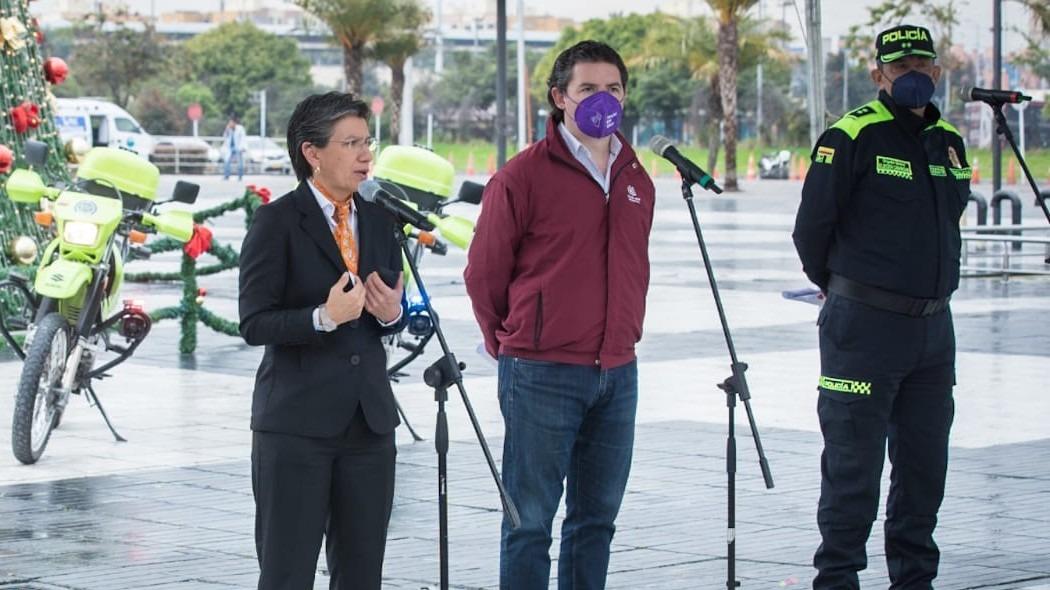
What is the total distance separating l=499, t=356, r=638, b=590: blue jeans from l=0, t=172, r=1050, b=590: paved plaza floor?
1.19m

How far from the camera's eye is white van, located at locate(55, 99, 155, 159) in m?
50.3

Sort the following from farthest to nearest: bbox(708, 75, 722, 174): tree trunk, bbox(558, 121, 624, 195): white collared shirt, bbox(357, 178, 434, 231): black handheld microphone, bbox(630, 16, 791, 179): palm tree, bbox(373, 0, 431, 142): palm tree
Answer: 1. bbox(630, 16, 791, 179): palm tree
2. bbox(708, 75, 722, 174): tree trunk
3. bbox(373, 0, 431, 142): palm tree
4. bbox(558, 121, 624, 195): white collared shirt
5. bbox(357, 178, 434, 231): black handheld microphone

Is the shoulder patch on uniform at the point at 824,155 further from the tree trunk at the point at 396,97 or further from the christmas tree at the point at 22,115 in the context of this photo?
the tree trunk at the point at 396,97

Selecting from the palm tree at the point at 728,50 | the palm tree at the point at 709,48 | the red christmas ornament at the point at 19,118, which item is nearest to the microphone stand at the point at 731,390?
the red christmas ornament at the point at 19,118

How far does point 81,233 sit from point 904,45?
16.7 feet

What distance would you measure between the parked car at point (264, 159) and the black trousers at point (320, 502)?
2001 inches

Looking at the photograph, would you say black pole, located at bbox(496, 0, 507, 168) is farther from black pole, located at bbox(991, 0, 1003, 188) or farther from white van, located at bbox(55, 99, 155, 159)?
white van, located at bbox(55, 99, 155, 159)

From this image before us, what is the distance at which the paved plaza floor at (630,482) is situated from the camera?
7.08 m

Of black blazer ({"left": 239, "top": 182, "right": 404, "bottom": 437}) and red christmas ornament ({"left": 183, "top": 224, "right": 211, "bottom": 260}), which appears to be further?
red christmas ornament ({"left": 183, "top": 224, "right": 211, "bottom": 260})

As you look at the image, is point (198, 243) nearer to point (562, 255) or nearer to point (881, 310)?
point (881, 310)

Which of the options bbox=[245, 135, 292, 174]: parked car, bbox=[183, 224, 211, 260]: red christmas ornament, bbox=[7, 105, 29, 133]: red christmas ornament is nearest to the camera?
bbox=[183, 224, 211, 260]: red christmas ornament

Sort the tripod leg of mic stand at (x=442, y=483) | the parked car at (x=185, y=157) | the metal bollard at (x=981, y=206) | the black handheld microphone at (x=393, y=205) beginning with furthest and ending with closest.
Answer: the parked car at (x=185, y=157) < the metal bollard at (x=981, y=206) < the tripod leg of mic stand at (x=442, y=483) < the black handheld microphone at (x=393, y=205)

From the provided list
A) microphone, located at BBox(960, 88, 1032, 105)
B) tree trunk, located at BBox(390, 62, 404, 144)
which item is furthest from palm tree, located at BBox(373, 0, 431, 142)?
microphone, located at BBox(960, 88, 1032, 105)

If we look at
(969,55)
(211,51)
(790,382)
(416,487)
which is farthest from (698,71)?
(416,487)
